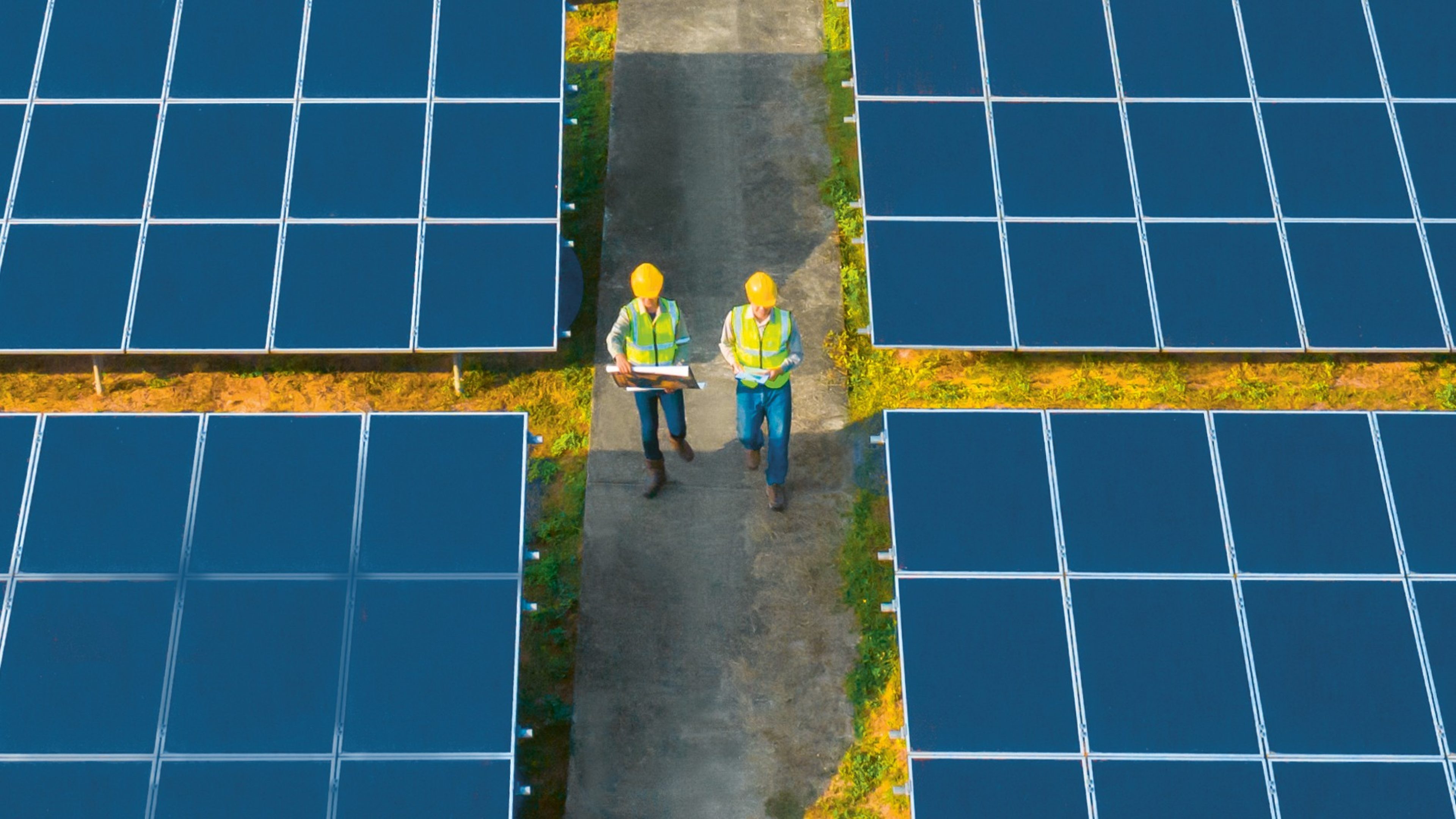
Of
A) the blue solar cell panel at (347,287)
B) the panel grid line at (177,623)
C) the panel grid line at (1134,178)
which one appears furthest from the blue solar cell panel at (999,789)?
the blue solar cell panel at (347,287)

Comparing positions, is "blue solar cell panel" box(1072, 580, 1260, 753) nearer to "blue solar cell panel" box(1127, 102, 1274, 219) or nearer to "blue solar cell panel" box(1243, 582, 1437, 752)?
"blue solar cell panel" box(1243, 582, 1437, 752)

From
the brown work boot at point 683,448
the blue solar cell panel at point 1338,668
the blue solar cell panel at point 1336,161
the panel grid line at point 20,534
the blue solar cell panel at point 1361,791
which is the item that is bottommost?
the blue solar cell panel at point 1361,791

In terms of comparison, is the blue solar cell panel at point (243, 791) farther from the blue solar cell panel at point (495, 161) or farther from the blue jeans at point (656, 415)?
the blue solar cell panel at point (495, 161)

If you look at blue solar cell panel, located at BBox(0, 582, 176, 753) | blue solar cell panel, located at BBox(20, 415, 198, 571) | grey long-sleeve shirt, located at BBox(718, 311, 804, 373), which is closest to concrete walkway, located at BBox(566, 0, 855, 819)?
grey long-sleeve shirt, located at BBox(718, 311, 804, 373)

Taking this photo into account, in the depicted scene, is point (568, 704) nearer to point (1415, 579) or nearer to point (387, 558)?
point (387, 558)

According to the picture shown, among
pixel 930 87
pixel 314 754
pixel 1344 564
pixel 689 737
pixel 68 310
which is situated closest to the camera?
pixel 314 754

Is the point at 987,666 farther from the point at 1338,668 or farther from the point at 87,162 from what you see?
the point at 87,162

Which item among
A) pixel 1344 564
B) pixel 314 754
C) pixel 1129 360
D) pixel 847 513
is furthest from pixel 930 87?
pixel 314 754
